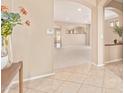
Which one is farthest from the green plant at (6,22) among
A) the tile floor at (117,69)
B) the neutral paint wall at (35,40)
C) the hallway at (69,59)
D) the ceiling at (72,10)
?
the ceiling at (72,10)

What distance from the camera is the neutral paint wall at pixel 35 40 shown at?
326 cm

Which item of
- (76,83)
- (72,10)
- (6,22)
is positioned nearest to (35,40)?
(76,83)

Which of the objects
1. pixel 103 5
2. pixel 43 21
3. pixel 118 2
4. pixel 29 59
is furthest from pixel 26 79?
pixel 118 2

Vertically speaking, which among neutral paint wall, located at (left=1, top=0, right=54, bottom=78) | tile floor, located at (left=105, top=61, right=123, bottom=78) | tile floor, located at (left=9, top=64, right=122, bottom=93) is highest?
neutral paint wall, located at (left=1, top=0, right=54, bottom=78)

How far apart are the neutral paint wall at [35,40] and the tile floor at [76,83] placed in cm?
32

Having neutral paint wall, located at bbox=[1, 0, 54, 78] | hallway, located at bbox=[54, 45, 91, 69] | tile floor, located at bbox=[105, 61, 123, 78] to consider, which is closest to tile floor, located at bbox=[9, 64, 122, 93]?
tile floor, located at bbox=[105, 61, 123, 78]

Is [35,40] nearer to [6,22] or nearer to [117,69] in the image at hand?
[6,22]

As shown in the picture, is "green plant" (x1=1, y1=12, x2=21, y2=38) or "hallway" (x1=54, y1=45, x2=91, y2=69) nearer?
"green plant" (x1=1, y1=12, x2=21, y2=38)

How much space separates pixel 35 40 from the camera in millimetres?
3543

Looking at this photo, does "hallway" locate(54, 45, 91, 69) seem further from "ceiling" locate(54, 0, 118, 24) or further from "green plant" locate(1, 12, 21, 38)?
"green plant" locate(1, 12, 21, 38)

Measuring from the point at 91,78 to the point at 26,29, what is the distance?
1.92m

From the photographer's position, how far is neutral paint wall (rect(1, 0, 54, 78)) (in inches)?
128

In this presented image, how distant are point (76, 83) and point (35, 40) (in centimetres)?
134

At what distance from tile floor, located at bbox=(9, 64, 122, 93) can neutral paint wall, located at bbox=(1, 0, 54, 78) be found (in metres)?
0.32
